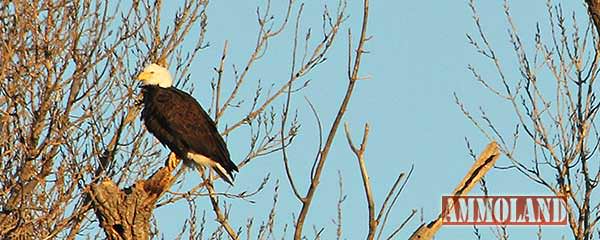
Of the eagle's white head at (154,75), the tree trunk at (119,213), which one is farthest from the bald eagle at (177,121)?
the tree trunk at (119,213)

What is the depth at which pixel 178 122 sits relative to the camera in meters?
8.11

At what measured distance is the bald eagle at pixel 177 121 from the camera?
7.92 meters

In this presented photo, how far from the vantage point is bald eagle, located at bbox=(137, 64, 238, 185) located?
312 inches

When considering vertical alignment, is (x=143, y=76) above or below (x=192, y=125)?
above

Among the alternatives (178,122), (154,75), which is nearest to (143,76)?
(154,75)

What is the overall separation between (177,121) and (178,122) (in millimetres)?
26

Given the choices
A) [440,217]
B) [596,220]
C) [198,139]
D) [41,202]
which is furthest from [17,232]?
[440,217]

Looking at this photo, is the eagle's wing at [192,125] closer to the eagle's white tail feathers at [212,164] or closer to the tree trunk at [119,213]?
the eagle's white tail feathers at [212,164]

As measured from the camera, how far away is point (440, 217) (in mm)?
3961

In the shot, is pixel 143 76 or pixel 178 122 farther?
pixel 178 122

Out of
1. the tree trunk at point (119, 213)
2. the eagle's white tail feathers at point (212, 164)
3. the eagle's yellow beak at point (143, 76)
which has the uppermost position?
the eagle's yellow beak at point (143, 76)

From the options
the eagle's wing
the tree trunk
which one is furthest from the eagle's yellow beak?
the tree trunk

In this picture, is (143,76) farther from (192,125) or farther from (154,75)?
(192,125)

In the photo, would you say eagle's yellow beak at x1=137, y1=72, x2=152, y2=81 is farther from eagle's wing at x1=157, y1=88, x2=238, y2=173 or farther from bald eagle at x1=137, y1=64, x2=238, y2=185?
eagle's wing at x1=157, y1=88, x2=238, y2=173
